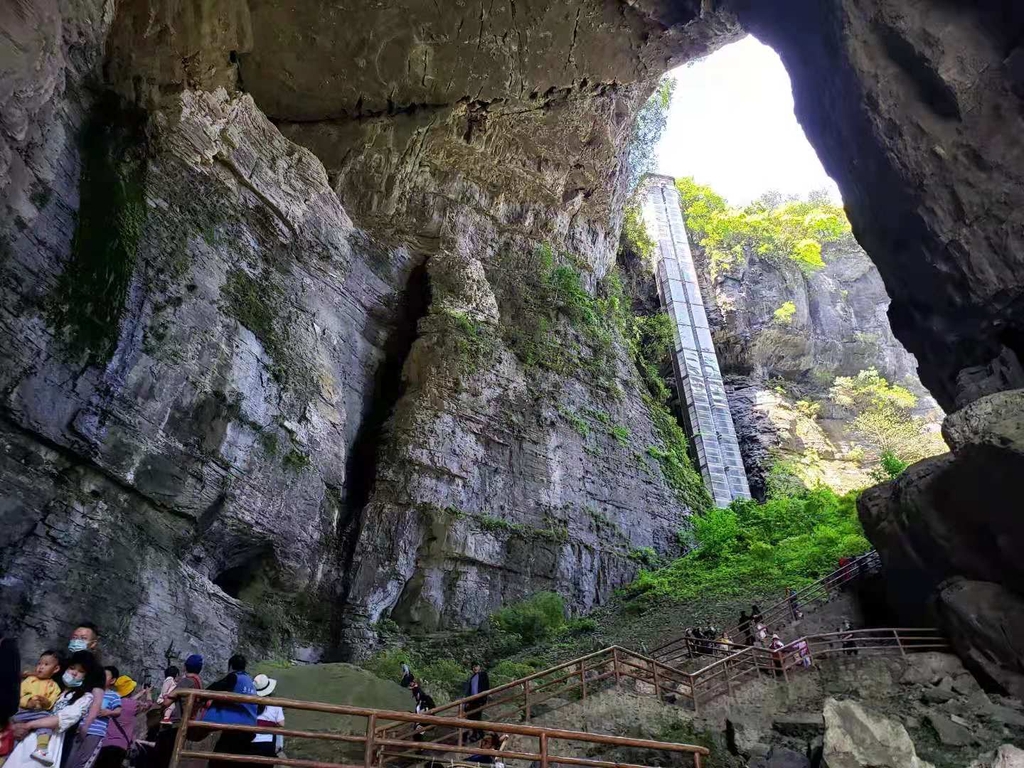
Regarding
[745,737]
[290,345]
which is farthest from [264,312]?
[745,737]

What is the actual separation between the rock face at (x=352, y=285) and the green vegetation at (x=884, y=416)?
41.3 feet

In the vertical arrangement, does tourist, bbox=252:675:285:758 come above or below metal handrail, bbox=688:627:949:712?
below

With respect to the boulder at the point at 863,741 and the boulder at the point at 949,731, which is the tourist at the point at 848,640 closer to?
the boulder at the point at 949,731

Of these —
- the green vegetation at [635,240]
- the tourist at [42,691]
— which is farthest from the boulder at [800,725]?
the green vegetation at [635,240]

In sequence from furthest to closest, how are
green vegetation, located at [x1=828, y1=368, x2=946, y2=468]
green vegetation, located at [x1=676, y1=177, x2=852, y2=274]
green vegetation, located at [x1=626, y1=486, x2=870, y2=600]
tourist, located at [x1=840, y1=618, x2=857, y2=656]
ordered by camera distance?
green vegetation, located at [x1=676, y1=177, x2=852, y2=274]
green vegetation, located at [x1=828, y1=368, x2=946, y2=468]
green vegetation, located at [x1=626, y1=486, x2=870, y2=600]
tourist, located at [x1=840, y1=618, x2=857, y2=656]

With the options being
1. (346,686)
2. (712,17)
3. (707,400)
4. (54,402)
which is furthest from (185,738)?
(707,400)

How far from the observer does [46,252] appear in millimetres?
10398

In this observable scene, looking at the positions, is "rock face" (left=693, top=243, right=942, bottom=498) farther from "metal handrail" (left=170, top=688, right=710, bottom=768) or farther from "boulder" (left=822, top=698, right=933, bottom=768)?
"metal handrail" (left=170, top=688, right=710, bottom=768)

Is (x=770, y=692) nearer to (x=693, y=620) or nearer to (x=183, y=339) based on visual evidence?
(x=693, y=620)

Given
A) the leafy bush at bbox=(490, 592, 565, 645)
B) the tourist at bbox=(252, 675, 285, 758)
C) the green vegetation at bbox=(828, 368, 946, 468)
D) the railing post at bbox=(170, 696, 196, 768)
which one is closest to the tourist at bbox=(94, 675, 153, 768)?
the tourist at bbox=(252, 675, 285, 758)

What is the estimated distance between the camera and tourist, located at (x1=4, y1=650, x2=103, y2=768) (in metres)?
3.71

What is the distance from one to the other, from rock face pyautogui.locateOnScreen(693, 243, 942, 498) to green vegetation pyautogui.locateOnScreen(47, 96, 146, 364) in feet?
77.9

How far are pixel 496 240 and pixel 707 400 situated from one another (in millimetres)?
12581

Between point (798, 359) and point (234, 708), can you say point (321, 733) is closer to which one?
point (234, 708)
